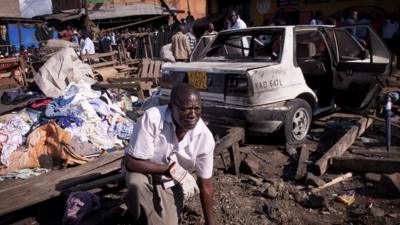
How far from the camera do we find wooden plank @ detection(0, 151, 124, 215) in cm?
336

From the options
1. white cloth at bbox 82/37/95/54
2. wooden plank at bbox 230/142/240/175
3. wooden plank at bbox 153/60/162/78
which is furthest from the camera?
white cloth at bbox 82/37/95/54

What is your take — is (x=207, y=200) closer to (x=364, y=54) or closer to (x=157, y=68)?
(x=364, y=54)

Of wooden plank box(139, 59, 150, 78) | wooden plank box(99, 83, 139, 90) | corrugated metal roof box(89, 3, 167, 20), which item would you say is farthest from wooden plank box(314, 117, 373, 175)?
corrugated metal roof box(89, 3, 167, 20)

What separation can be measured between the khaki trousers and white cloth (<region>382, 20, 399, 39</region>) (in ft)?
34.8

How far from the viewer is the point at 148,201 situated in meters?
2.80

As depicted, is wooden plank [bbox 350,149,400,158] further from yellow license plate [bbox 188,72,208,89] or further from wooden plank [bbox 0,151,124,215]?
wooden plank [bbox 0,151,124,215]

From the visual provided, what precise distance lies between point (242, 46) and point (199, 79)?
133 cm

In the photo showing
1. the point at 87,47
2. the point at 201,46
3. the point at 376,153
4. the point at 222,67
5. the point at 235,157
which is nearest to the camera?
the point at 235,157

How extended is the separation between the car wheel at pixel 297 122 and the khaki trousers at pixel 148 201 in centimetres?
271

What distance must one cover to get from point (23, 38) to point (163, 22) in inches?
371

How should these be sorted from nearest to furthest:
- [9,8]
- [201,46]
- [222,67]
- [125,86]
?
[222,67] → [201,46] → [125,86] → [9,8]

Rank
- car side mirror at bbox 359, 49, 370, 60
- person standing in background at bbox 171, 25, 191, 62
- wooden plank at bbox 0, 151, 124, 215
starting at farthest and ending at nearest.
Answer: person standing in background at bbox 171, 25, 191, 62
car side mirror at bbox 359, 49, 370, 60
wooden plank at bbox 0, 151, 124, 215

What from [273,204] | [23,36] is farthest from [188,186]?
[23,36]

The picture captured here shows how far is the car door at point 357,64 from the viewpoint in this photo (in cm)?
591
